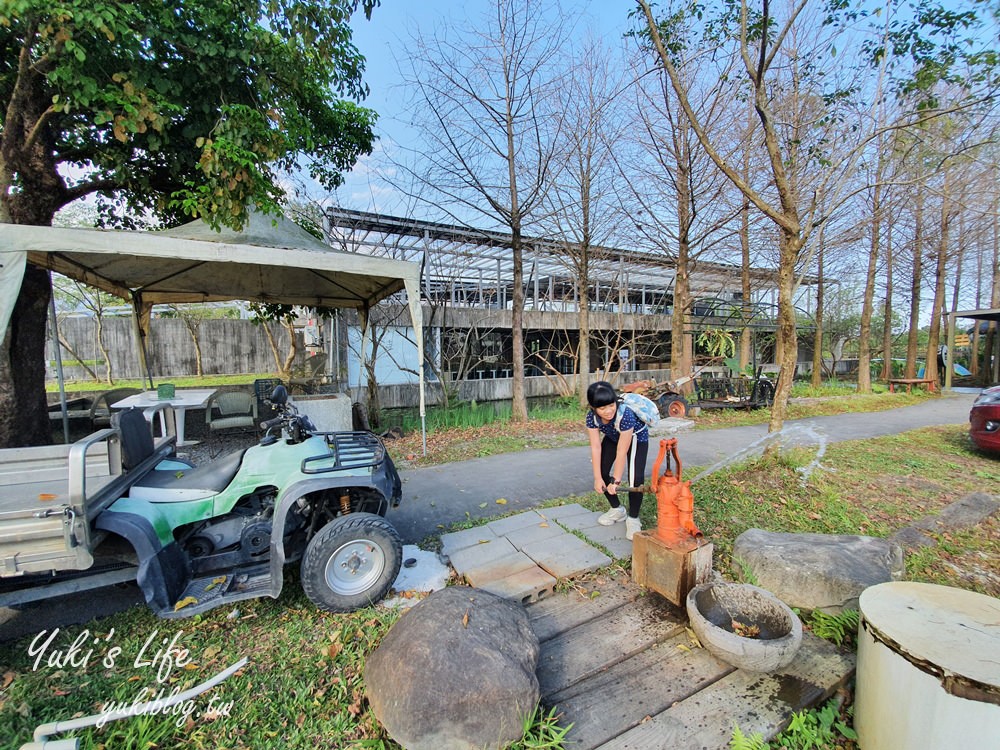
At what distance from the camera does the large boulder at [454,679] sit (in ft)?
5.47

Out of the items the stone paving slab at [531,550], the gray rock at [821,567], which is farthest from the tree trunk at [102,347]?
the gray rock at [821,567]

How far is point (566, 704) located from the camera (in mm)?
1949

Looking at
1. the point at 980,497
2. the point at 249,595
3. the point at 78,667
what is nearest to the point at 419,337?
the point at 249,595

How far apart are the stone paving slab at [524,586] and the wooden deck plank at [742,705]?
2.54 feet

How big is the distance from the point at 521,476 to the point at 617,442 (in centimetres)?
212

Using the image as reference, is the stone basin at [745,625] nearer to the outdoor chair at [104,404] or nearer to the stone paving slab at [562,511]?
the stone paving slab at [562,511]

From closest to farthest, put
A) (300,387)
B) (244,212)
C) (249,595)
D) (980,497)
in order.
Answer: (249,595) → (980,497) → (244,212) → (300,387)

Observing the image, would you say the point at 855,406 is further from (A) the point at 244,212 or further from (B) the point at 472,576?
(A) the point at 244,212

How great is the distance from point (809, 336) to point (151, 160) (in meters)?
22.9

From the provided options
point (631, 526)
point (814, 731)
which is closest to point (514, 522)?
point (631, 526)

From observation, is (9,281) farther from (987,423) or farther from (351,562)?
(987,423)

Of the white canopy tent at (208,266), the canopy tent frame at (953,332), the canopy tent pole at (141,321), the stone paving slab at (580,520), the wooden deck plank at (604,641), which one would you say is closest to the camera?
the wooden deck plank at (604,641)

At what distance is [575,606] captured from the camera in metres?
2.62

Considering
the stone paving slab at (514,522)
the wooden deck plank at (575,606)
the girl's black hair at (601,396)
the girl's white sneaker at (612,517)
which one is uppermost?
the girl's black hair at (601,396)
